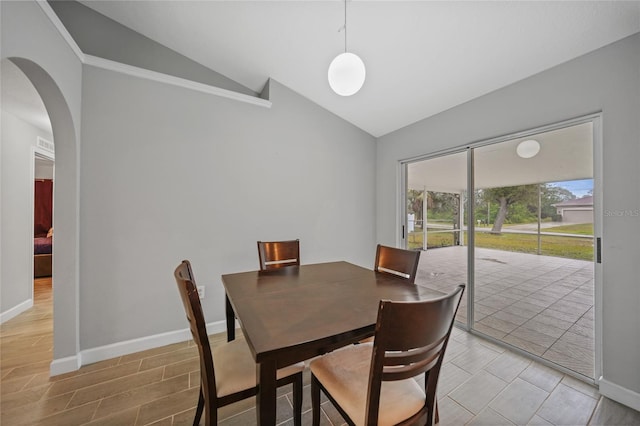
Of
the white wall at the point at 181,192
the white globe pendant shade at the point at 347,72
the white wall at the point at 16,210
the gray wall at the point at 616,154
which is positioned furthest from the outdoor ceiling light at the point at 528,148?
the white wall at the point at 16,210

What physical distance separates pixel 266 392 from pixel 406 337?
55 centimetres

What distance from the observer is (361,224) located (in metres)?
3.60

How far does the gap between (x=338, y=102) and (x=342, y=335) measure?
2.85 metres

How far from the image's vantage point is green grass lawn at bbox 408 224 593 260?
191 cm

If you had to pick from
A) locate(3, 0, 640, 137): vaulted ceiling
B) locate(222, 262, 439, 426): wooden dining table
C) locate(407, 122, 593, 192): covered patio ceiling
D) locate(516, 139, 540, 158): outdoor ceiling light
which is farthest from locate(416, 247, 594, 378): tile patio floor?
locate(3, 0, 640, 137): vaulted ceiling

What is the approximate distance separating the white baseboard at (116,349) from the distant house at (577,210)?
348 cm

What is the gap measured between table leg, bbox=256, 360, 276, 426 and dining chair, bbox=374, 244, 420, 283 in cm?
124

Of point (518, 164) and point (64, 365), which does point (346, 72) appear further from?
point (64, 365)

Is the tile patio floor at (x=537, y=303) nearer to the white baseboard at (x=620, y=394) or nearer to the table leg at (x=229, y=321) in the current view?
the white baseboard at (x=620, y=394)

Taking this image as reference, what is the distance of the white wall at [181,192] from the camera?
6.76ft

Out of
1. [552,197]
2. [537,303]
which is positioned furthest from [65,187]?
[537,303]

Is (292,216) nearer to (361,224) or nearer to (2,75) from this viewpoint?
(361,224)

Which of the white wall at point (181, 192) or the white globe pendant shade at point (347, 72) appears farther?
the white wall at point (181, 192)

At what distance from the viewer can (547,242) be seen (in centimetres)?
227
